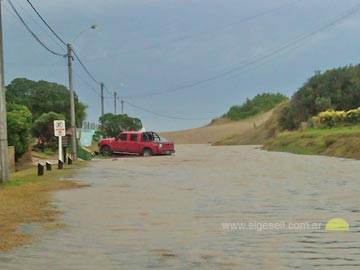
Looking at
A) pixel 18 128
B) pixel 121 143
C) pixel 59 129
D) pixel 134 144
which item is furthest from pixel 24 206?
pixel 121 143

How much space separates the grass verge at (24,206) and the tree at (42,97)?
1680 inches

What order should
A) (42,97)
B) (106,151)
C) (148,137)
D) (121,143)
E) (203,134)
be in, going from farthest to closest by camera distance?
(203,134) < (42,97) < (106,151) < (121,143) < (148,137)

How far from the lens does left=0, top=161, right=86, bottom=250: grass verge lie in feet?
28.4

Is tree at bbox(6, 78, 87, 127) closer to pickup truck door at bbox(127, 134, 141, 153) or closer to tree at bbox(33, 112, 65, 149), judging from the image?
tree at bbox(33, 112, 65, 149)

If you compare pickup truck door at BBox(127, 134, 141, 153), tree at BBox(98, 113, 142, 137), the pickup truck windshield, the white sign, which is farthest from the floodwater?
tree at BBox(98, 113, 142, 137)

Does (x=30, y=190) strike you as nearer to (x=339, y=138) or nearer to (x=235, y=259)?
(x=235, y=259)

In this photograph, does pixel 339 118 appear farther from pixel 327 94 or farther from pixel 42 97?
pixel 42 97

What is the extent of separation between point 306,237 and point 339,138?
2804cm

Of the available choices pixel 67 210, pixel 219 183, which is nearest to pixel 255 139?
pixel 219 183

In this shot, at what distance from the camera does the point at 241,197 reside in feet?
45.1

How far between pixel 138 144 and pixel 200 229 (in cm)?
→ 2976

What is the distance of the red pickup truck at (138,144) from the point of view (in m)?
38.9

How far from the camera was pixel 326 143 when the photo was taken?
120 feet

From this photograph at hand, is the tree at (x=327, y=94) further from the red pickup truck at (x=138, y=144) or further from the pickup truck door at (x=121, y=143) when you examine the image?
the pickup truck door at (x=121, y=143)
